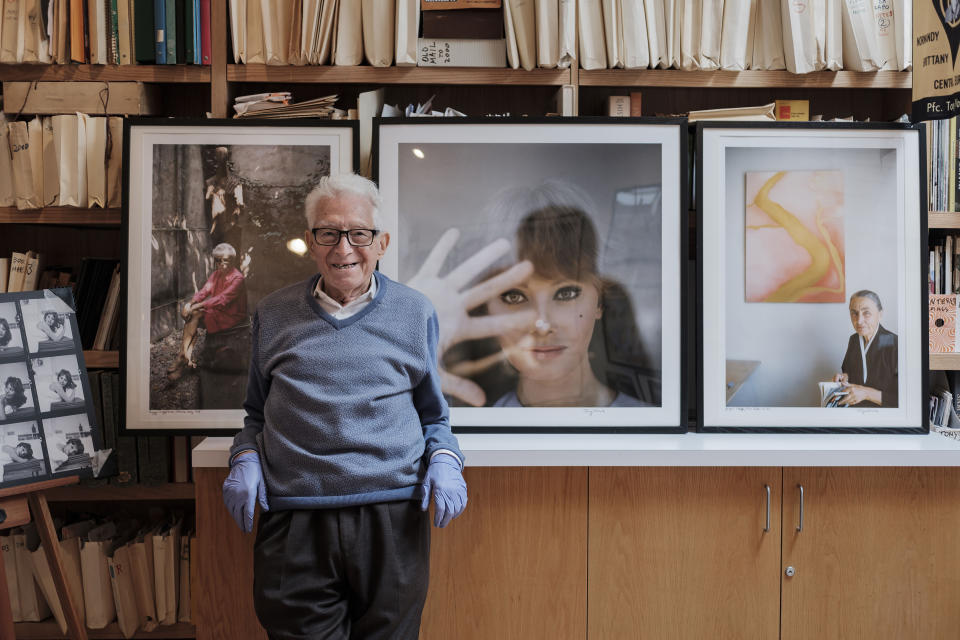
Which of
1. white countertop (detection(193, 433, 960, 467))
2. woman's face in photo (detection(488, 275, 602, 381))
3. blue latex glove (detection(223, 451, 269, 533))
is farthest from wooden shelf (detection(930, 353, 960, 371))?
blue latex glove (detection(223, 451, 269, 533))

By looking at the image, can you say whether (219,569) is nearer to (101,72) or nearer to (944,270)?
(101,72)

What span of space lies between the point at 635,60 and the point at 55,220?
6.31 feet

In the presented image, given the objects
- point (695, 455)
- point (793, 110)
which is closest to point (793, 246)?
point (793, 110)

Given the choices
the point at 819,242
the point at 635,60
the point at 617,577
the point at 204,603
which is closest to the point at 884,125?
the point at 819,242

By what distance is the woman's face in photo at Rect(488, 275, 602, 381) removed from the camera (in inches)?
76.4

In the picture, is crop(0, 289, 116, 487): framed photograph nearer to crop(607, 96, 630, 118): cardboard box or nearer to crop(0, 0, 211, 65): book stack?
crop(0, 0, 211, 65): book stack

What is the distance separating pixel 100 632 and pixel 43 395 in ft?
3.06

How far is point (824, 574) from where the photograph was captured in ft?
5.81

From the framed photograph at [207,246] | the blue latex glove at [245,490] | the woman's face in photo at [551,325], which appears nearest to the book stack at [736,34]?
the woman's face in photo at [551,325]

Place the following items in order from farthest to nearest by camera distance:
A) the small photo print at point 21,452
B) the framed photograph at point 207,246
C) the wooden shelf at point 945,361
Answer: the wooden shelf at point 945,361 < the framed photograph at point 207,246 < the small photo print at point 21,452

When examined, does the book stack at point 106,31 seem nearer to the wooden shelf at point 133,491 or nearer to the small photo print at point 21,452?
the small photo print at point 21,452

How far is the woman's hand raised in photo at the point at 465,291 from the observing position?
1.94 meters

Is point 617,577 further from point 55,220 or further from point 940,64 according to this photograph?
point 55,220

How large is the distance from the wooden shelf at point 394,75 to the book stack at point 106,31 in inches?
6.5
